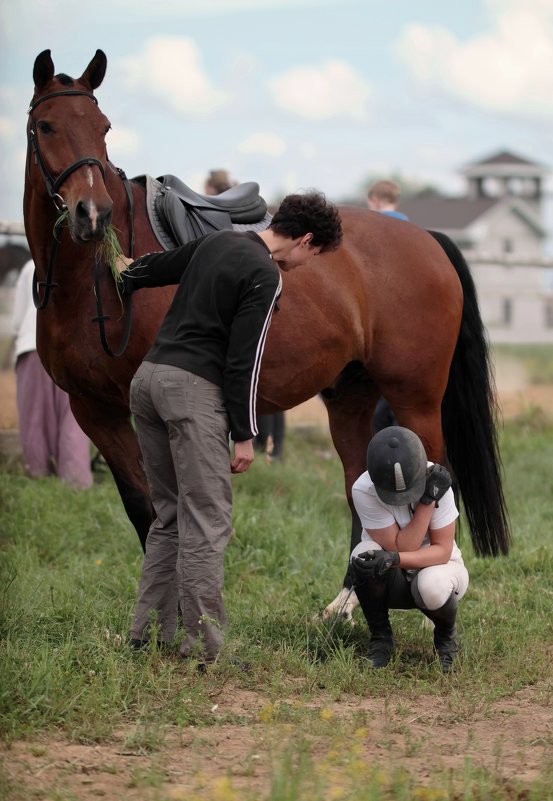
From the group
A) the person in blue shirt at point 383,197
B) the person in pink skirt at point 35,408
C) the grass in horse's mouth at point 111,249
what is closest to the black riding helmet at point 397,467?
the grass in horse's mouth at point 111,249

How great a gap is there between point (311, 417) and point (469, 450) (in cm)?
504

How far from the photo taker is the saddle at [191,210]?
521 cm

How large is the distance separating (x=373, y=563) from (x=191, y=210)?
1.98 m

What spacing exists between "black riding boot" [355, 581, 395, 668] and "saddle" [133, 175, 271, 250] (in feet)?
5.93

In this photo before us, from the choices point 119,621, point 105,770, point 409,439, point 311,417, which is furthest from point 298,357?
point 311,417

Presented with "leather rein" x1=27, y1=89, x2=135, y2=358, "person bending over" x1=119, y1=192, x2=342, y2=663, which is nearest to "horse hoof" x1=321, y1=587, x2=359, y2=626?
"person bending over" x1=119, y1=192, x2=342, y2=663

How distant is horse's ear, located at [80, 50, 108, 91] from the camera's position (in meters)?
4.99

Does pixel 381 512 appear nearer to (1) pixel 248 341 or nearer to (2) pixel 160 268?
(1) pixel 248 341

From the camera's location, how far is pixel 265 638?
5.00 metres

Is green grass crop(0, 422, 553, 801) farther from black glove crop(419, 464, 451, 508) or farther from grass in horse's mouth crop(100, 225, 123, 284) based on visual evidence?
grass in horse's mouth crop(100, 225, 123, 284)

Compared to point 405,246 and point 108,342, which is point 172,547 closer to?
point 108,342

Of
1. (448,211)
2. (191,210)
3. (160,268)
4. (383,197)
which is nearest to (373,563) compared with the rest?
(160,268)

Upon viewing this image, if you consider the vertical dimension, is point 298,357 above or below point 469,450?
above

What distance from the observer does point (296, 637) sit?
197 inches
